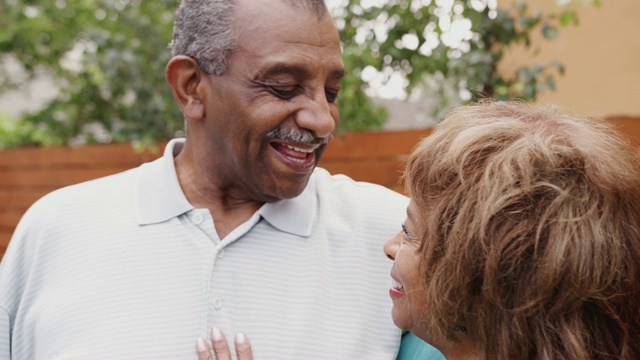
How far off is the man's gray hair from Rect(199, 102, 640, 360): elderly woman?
0.73 meters

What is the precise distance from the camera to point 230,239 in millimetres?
2137

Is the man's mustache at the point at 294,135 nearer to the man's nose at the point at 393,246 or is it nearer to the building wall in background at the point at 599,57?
the man's nose at the point at 393,246

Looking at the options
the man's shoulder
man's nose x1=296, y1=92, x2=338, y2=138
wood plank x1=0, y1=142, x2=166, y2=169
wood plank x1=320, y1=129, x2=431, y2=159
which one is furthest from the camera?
wood plank x1=0, y1=142, x2=166, y2=169

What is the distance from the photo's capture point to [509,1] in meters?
4.40

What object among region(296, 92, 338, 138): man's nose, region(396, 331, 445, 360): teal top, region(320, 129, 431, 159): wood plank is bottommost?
region(320, 129, 431, 159): wood plank

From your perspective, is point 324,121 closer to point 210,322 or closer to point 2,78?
point 210,322

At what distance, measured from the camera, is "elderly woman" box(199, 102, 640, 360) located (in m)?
1.47

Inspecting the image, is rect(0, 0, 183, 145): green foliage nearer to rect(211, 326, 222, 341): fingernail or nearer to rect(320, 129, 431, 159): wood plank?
rect(320, 129, 431, 159): wood plank

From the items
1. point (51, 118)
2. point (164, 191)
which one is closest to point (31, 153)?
point (51, 118)

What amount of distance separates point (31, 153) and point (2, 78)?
105cm

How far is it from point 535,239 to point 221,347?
0.83 metres

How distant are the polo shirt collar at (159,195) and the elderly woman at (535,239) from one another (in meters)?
0.81

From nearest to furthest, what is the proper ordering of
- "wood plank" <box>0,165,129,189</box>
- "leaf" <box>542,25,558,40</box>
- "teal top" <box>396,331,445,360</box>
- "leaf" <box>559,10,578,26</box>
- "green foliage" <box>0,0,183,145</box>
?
"teal top" <box>396,331,445,360</box> < "leaf" <box>559,10,578,26</box> < "leaf" <box>542,25,558,40</box> < "green foliage" <box>0,0,183,145</box> < "wood plank" <box>0,165,129,189</box>

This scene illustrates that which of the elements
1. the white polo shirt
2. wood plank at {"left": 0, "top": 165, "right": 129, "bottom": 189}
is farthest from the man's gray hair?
wood plank at {"left": 0, "top": 165, "right": 129, "bottom": 189}
